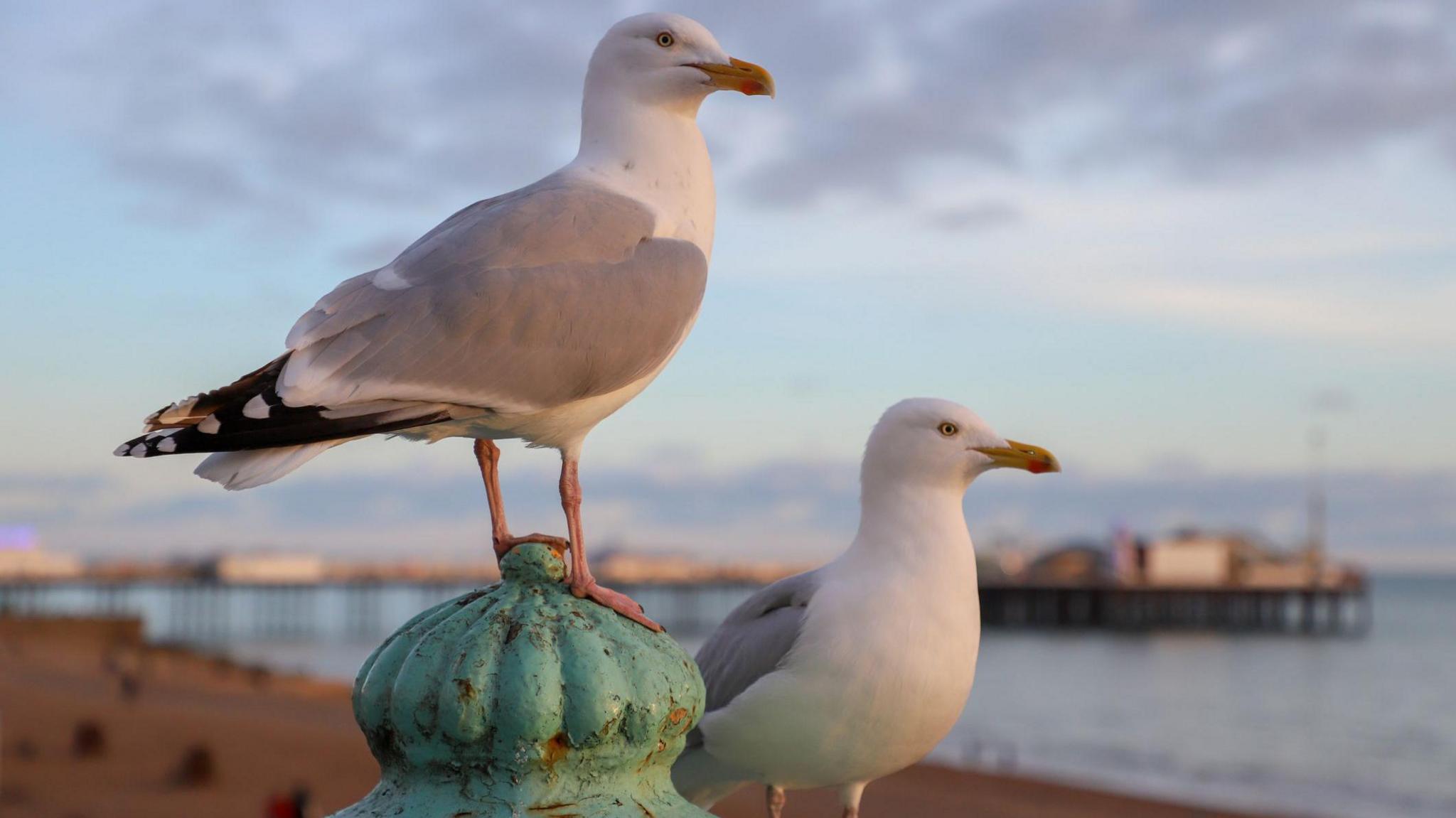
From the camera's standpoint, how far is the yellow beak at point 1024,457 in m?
2.97

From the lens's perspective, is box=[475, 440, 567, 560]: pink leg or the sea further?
the sea

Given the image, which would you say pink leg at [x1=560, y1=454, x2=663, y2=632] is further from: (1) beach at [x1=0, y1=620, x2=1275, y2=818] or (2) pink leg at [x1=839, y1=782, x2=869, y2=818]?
(1) beach at [x1=0, y1=620, x2=1275, y2=818]

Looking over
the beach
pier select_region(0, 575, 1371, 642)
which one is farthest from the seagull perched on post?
pier select_region(0, 575, 1371, 642)

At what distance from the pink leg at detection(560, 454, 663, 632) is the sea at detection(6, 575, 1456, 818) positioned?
22.7 metres


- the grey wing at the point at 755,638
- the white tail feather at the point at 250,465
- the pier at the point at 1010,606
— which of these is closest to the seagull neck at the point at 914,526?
the grey wing at the point at 755,638

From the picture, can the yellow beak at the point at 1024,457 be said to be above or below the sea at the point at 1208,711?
above

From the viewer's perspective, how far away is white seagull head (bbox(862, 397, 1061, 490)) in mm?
3145

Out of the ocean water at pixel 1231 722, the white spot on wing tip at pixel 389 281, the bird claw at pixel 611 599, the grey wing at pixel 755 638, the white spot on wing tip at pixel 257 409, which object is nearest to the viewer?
the bird claw at pixel 611 599

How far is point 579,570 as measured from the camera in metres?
2.16

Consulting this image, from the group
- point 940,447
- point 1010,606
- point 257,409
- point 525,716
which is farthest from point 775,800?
point 1010,606

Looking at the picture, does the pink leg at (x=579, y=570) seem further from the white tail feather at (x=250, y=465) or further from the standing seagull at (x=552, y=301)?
the white tail feather at (x=250, y=465)

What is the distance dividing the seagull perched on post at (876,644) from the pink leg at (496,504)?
83 cm

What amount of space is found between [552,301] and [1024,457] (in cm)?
107

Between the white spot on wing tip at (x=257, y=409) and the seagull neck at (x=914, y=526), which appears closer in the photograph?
the white spot on wing tip at (x=257, y=409)
